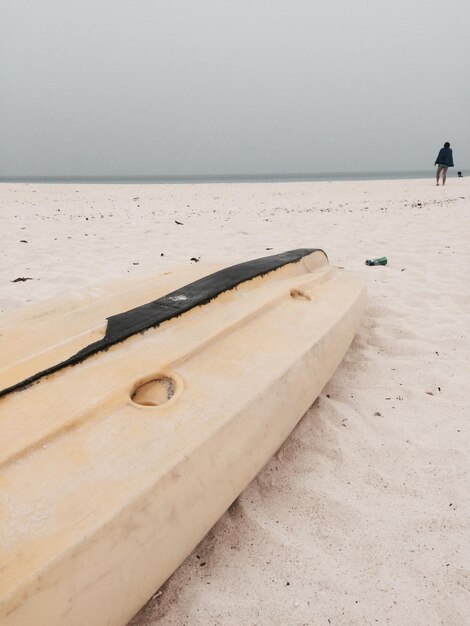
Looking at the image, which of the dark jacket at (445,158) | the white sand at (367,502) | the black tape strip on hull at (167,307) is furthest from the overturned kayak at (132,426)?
the dark jacket at (445,158)

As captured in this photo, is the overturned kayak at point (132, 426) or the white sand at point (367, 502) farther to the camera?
the white sand at point (367, 502)

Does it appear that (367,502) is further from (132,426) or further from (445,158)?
(445,158)

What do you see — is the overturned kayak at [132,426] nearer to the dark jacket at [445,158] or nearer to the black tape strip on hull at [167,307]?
the black tape strip on hull at [167,307]

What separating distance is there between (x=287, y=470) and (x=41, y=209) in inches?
369

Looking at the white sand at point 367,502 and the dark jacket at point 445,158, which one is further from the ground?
the dark jacket at point 445,158

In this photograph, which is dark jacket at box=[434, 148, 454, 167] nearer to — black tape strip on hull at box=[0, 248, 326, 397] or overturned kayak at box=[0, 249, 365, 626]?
black tape strip on hull at box=[0, 248, 326, 397]

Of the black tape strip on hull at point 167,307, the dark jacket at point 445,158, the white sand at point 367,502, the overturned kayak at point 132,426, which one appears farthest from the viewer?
the dark jacket at point 445,158

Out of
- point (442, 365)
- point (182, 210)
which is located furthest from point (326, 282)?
point (182, 210)

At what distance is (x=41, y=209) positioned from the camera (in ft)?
31.1

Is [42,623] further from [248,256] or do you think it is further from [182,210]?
[182,210]

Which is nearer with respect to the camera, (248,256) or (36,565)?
(36,565)

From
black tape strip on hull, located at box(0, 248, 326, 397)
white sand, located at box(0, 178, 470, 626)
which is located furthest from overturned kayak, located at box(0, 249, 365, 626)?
white sand, located at box(0, 178, 470, 626)

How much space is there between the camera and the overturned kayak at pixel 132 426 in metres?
0.95

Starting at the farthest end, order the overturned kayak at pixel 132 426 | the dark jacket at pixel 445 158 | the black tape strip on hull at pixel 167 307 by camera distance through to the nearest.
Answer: the dark jacket at pixel 445 158, the black tape strip on hull at pixel 167 307, the overturned kayak at pixel 132 426
